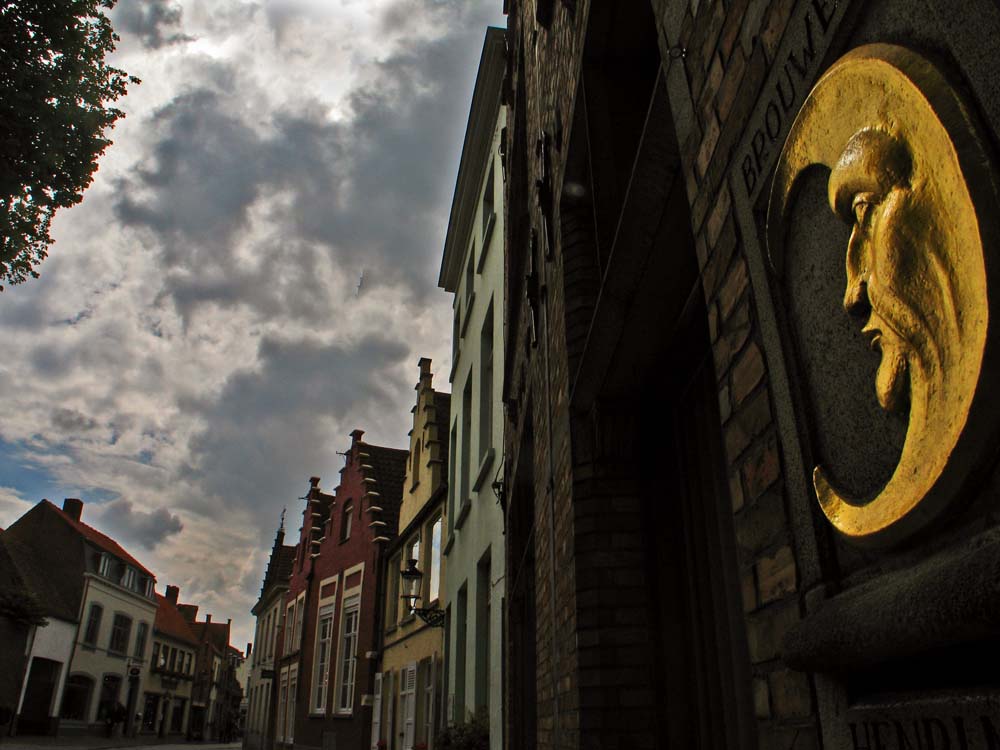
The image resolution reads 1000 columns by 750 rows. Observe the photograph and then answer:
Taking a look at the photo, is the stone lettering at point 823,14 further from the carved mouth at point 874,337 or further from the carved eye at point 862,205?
the carved mouth at point 874,337

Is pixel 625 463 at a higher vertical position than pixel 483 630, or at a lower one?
higher

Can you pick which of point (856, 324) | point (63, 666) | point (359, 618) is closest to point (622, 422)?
point (856, 324)

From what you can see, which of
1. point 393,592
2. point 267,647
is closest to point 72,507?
point 267,647

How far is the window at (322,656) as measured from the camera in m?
21.5

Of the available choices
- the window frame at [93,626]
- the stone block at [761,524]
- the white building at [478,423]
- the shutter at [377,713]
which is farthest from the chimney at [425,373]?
the window frame at [93,626]

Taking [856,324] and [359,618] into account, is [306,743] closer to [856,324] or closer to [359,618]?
[359,618]

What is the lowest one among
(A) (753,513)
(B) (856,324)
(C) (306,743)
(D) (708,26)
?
(C) (306,743)

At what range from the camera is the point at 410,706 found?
13352 millimetres

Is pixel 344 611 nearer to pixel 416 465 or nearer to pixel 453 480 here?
pixel 416 465

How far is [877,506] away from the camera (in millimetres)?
879

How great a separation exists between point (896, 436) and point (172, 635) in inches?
2058

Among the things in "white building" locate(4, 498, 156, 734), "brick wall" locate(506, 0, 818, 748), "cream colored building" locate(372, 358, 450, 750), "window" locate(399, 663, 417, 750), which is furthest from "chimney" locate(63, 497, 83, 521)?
"brick wall" locate(506, 0, 818, 748)

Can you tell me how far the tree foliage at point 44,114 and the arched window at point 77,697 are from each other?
28.8 m

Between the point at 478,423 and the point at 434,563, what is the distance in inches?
184
